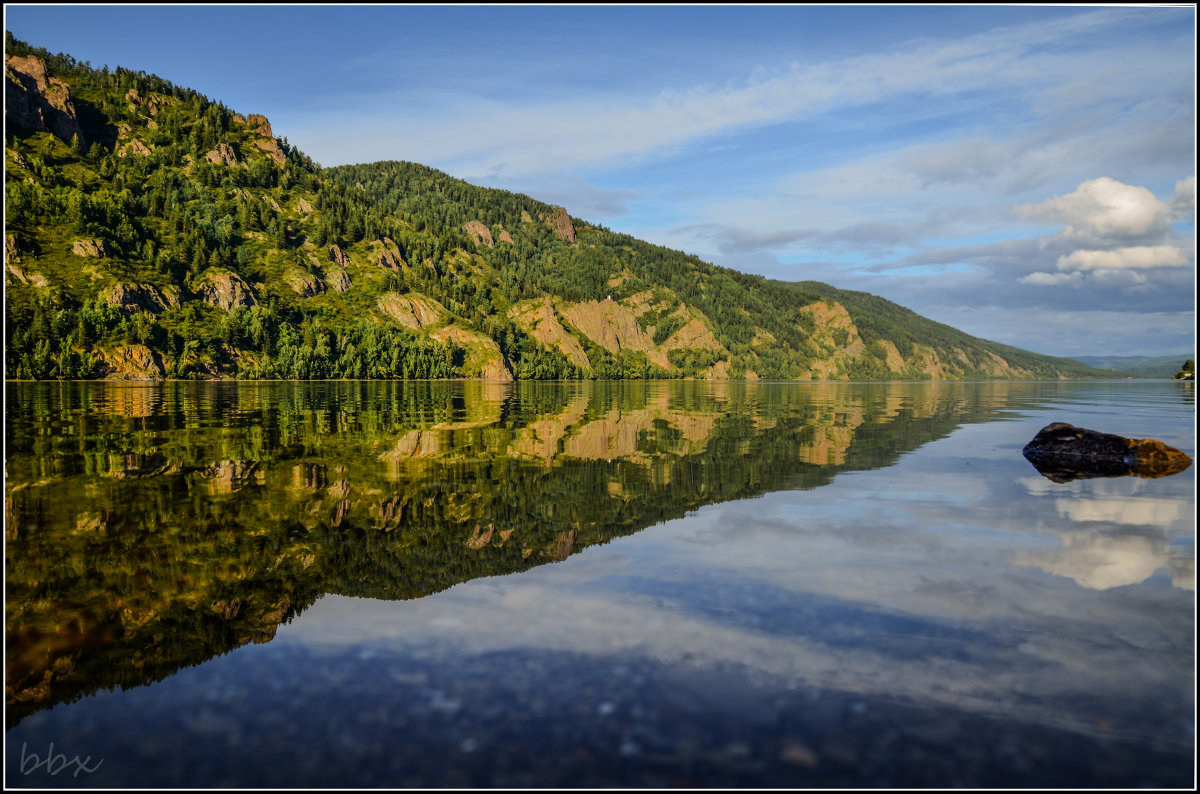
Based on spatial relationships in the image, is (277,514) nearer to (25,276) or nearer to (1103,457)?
(1103,457)

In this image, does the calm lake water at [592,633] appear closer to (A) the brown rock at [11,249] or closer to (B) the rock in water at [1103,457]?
(B) the rock in water at [1103,457]

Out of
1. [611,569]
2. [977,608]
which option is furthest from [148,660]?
[977,608]

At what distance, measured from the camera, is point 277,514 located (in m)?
17.1

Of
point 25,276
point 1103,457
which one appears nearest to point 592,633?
point 1103,457

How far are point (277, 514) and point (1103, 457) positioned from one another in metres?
30.7

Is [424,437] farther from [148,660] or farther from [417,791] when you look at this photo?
[417,791]

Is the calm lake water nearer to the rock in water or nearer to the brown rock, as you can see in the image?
the rock in water

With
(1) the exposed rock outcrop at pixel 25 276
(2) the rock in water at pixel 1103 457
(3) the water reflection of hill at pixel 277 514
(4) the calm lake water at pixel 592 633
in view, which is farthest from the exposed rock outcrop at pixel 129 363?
(2) the rock in water at pixel 1103 457

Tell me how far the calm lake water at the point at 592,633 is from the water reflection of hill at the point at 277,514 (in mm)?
102

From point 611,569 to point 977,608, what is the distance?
6.47 metres

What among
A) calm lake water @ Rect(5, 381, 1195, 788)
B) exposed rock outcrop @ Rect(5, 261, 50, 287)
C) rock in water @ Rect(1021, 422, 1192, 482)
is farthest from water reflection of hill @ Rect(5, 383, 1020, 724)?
exposed rock outcrop @ Rect(5, 261, 50, 287)

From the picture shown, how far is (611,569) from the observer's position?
13219mm

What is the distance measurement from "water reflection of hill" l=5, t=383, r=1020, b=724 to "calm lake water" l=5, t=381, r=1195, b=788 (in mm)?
102

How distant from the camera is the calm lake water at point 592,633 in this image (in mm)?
6703
